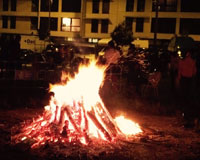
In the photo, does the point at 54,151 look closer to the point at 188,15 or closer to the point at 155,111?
the point at 155,111

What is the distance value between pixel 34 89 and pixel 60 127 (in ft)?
19.3

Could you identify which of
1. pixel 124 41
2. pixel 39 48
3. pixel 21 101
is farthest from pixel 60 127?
pixel 124 41

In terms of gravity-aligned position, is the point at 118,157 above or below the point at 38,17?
below

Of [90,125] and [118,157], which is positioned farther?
[90,125]

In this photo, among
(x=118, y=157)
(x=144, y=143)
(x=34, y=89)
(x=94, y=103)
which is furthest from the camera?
(x=34, y=89)

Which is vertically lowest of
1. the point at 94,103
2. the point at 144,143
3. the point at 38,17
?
the point at 144,143

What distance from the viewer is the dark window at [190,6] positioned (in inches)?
1638

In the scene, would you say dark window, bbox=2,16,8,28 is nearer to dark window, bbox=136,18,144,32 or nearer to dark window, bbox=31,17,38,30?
dark window, bbox=31,17,38,30

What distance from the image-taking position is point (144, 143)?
716 centimetres

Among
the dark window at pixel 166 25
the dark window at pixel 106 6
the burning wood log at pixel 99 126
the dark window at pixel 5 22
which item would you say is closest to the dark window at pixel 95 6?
the dark window at pixel 106 6

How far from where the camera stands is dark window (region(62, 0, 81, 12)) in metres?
45.7

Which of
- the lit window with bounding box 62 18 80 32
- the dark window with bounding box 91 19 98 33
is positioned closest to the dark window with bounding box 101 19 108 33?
the dark window with bounding box 91 19 98 33

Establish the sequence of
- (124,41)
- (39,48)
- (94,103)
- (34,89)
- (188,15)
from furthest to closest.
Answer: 1. (188,15)
2. (124,41)
3. (39,48)
4. (34,89)
5. (94,103)

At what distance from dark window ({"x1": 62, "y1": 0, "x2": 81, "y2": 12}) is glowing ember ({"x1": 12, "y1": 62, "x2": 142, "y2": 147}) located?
127 ft
